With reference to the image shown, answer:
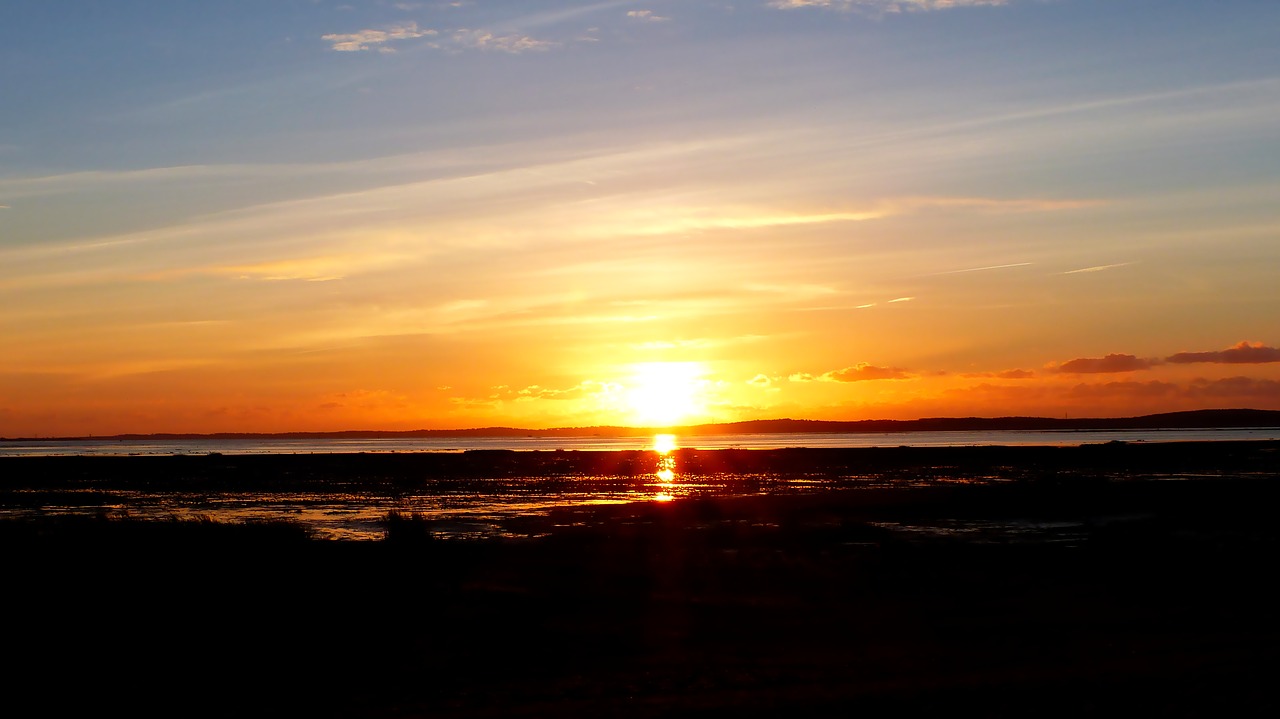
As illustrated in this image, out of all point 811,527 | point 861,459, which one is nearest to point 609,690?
point 811,527

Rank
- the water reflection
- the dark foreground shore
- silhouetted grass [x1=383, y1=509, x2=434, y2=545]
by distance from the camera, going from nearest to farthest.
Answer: the dark foreground shore, silhouetted grass [x1=383, y1=509, x2=434, y2=545], the water reflection

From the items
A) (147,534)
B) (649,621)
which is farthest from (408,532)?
(649,621)

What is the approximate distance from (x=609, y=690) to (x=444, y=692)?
195cm

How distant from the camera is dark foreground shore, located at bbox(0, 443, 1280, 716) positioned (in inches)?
451

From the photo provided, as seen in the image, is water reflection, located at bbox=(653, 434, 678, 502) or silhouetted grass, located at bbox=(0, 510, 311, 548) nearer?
silhouetted grass, located at bbox=(0, 510, 311, 548)

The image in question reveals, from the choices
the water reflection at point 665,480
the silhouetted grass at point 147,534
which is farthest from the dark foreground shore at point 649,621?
the water reflection at point 665,480

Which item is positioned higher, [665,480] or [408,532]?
[408,532]

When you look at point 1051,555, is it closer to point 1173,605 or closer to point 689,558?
point 1173,605

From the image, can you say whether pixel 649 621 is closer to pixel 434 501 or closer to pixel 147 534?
pixel 147 534

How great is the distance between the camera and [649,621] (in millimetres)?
16062

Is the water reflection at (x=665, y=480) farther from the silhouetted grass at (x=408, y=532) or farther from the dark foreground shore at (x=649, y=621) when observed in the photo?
the silhouetted grass at (x=408, y=532)

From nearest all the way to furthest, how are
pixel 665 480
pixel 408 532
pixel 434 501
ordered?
pixel 408 532 < pixel 434 501 < pixel 665 480

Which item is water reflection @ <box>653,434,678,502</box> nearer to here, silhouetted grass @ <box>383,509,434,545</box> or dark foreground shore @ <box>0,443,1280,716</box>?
dark foreground shore @ <box>0,443,1280,716</box>

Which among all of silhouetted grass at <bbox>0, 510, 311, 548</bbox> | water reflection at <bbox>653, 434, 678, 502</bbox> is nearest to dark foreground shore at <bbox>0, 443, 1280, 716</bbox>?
silhouetted grass at <bbox>0, 510, 311, 548</bbox>
